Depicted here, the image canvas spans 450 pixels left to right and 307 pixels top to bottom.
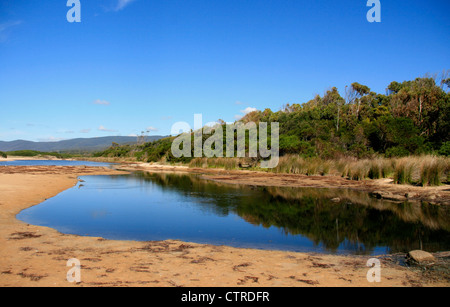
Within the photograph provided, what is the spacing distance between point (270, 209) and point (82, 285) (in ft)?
33.7

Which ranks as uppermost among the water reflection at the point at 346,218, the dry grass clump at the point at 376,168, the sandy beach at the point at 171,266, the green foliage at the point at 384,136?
the green foliage at the point at 384,136

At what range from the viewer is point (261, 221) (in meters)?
11.9

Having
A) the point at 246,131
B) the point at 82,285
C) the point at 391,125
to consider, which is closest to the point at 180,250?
the point at 82,285

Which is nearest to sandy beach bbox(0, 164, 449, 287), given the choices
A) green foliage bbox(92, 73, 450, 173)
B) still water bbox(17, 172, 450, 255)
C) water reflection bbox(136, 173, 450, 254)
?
still water bbox(17, 172, 450, 255)

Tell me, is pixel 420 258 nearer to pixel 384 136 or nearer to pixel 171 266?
pixel 171 266

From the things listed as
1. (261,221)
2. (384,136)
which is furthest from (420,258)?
(384,136)

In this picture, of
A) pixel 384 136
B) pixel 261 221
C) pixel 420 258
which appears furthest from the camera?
pixel 384 136

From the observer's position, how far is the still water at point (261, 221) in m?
9.00

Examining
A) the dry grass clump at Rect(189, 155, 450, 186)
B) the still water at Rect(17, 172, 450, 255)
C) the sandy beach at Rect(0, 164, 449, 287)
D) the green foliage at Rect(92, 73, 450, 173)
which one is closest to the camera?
the sandy beach at Rect(0, 164, 449, 287)

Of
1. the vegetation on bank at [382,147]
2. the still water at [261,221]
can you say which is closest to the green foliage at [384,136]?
the vegetation on bank at [382,147]

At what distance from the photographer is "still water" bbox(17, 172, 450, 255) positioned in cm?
900

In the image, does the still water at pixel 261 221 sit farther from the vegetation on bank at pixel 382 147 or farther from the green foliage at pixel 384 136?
the green foliage at pixel 384 136

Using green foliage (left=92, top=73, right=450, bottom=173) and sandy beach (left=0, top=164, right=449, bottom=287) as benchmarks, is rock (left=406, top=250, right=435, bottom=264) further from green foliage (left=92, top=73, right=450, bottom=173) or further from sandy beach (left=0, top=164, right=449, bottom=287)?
green foliage (left=92, top=73, right=450, bottom=173)
